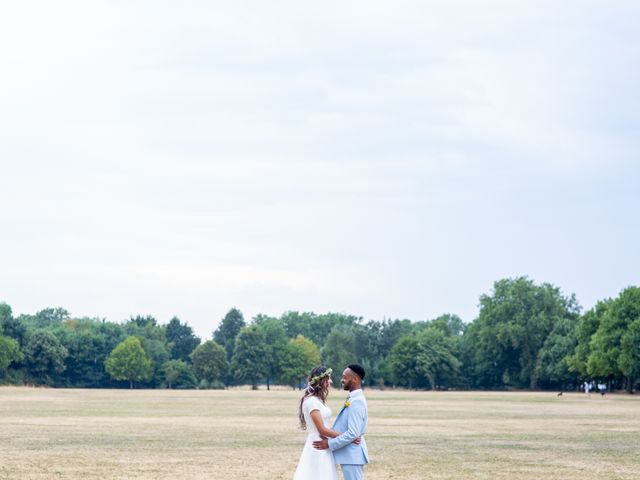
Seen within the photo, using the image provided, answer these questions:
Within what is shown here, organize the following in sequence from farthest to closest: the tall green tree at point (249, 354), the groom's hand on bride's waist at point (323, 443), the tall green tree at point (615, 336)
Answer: the tall green tree at point (249, 354)
the tall green tree at point (615, 336)
the groom's hand on bride's waist at point (323, 443)

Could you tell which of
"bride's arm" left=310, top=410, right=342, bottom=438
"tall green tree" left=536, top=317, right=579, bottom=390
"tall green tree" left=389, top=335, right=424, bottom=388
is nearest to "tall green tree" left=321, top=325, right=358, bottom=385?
"tall green tree" left=389, top=335, right=424, bottom=388

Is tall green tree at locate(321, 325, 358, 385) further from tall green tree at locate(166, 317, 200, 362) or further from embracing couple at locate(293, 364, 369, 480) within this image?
embracing couple at locate(293, 364, 369, 480)

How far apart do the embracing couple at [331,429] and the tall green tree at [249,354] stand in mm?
141517

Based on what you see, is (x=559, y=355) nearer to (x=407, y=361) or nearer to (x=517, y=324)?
(x=517, y=324)

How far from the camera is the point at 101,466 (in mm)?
23703

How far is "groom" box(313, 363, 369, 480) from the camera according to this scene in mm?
11508

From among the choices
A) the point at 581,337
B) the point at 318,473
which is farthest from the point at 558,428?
the point at 581,337

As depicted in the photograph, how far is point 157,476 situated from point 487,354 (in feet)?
401

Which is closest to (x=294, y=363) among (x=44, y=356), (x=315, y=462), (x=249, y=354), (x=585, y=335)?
(x=249, y=354)

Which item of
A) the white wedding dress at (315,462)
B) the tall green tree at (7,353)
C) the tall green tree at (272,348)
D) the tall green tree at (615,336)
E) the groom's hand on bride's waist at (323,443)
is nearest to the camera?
the groom's hand on bride's waist at (323,443)

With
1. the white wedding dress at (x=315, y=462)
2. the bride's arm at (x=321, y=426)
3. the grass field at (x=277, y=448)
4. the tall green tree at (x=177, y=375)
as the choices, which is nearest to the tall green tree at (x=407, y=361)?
the tall green tree at (x=177, y=375)

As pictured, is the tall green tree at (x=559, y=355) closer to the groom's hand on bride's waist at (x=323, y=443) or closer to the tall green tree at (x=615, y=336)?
the tall green tree at (x=615, y=336)

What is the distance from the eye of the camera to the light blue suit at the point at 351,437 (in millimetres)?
11508

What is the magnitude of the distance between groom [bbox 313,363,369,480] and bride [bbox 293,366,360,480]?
10 centimetres
